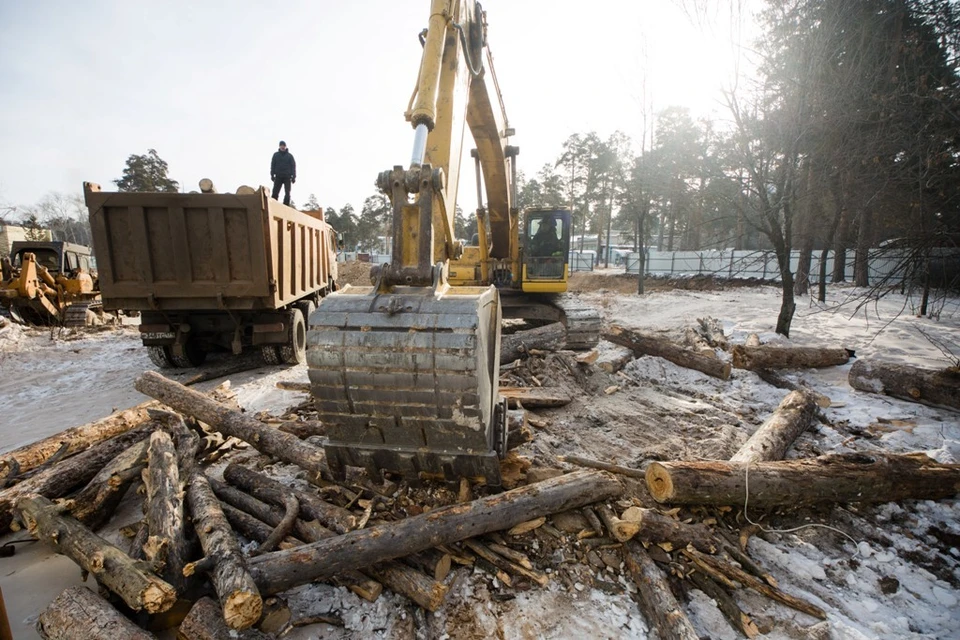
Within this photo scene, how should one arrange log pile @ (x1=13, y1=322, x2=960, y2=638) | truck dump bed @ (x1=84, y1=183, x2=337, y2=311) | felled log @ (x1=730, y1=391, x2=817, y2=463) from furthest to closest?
truck dump bed @ (x1=84, y1=183, x2=337, y2=311) < felled log @ (x1=730, y1=391, x2=817, y2=463) < log pile @ (x1=13, y1=322, x2=960, y2=638)

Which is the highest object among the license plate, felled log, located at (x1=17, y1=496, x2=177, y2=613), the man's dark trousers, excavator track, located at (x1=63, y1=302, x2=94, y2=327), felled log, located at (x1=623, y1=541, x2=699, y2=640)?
the man's dark trousers

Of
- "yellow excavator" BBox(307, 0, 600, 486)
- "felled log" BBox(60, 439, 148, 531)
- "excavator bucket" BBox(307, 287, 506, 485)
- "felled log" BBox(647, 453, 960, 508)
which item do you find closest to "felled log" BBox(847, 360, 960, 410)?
"felled log" BBox(647, 453, 960, 508)

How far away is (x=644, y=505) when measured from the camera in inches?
136

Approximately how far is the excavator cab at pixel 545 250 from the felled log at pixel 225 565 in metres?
6.95

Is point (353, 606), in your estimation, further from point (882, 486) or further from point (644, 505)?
point (882, 486)

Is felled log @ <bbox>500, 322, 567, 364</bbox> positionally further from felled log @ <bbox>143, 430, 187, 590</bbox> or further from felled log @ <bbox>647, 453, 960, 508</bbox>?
felled log @ <bbox>143, 430, 187, 590</bbox>

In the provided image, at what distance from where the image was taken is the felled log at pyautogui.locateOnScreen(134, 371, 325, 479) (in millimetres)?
3832

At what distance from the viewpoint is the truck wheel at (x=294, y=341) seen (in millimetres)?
7875

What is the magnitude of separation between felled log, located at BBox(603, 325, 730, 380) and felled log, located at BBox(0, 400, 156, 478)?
7398 millimetres

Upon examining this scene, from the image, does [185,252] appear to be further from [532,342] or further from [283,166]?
[532,342]

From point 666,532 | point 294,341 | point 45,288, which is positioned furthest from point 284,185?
point 666,532

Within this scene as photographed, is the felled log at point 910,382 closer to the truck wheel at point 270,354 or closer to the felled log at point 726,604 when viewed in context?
the felled log at point 726,604

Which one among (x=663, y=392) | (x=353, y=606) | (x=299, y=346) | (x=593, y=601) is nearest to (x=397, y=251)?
(x=353, y=606)

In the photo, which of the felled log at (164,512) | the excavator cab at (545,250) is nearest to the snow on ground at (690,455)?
the felled log at (164,512)
